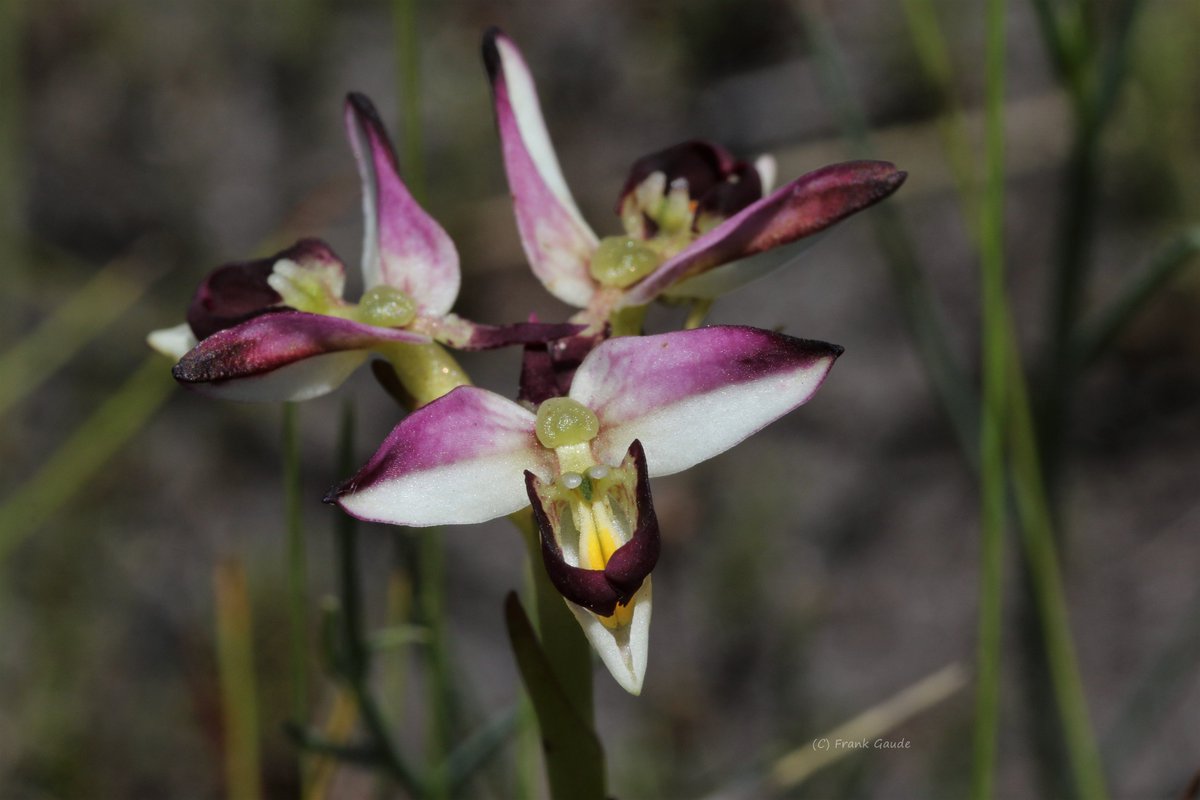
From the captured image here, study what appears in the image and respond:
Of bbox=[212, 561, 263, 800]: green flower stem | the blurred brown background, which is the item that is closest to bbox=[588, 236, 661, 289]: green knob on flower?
bbox=[212, 561, 263, 800]: green flower stem

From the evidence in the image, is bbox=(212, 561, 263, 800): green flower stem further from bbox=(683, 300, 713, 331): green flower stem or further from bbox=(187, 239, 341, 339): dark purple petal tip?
bbox=(683, 300, 713, 331): green flower stem

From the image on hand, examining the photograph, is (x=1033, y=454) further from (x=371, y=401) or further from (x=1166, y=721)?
(x=371, y=401)

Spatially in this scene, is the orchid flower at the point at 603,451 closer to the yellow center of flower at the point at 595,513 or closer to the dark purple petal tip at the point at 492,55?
the yellow center of flower at the point at 595,513

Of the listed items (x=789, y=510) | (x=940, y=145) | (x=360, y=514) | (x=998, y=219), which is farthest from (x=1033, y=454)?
(x=940, y=145)

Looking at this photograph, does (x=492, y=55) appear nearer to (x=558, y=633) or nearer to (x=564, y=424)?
(x=564, y=424)

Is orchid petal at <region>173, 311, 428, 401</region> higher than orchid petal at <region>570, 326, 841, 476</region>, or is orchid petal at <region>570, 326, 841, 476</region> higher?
orchid petal at <region>173, 311, 428, 401</region>

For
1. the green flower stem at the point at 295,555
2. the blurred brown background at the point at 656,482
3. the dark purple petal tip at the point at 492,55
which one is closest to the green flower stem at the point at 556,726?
the green flower stem at the point at 295,555
